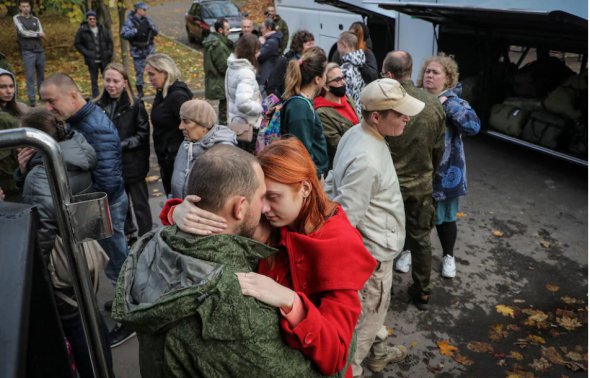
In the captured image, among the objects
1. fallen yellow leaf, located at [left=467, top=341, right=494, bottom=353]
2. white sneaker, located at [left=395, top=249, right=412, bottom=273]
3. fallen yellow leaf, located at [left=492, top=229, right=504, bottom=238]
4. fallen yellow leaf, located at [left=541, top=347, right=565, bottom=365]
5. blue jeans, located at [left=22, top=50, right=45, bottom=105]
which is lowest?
fallen yellow leaf, located at [left=467, top=341, right=494, bottom=353]

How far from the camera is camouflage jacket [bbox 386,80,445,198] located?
3.91 meters

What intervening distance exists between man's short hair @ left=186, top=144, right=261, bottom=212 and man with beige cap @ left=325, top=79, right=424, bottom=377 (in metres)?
1.47

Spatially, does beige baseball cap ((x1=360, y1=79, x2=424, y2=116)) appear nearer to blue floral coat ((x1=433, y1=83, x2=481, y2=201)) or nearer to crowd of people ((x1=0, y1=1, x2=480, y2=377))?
crowd of people ((x1=0, y1=1, x2=480, y2=377))

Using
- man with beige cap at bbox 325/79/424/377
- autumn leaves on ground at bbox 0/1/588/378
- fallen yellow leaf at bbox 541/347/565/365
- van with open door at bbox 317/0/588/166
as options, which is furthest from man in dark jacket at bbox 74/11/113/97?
fallen yellow leaf at bbox 541/347/565/365

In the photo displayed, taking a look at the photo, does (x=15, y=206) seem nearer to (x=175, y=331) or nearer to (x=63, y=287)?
(x=175, y=331)

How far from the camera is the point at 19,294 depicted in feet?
4.09

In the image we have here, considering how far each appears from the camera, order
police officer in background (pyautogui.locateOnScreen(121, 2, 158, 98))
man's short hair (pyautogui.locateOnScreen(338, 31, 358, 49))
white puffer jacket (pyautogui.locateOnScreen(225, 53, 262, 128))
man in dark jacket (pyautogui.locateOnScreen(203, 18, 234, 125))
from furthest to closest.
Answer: police officer in background (pyautogui.locateOnScreen(121, 2, 158, 98)) < man in dark jacket (pyautogui.locateOnScreen(203, 18, 234, 125)) < man's short hair (pyautogui.locateOnScreen(338, 31, 358, 49)) < white puffer jacket (pyautogui.locateOnScreen(225, 53, 262, 128))

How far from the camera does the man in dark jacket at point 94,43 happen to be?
39.0ft

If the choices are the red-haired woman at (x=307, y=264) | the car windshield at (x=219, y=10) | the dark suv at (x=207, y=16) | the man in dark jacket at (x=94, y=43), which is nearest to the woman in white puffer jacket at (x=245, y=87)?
the red-haired woman at (x=307, y=264)

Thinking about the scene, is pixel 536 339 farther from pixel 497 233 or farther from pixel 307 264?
pixel 307 264

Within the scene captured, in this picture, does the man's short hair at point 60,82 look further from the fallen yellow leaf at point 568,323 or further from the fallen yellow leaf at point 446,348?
the fallen yellow leaf at point 568,323

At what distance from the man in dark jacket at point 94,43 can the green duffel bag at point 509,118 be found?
864cm

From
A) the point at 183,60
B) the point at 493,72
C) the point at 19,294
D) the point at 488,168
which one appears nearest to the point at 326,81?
the point at 19,294

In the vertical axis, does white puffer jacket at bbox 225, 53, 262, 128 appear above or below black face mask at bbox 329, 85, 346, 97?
below
